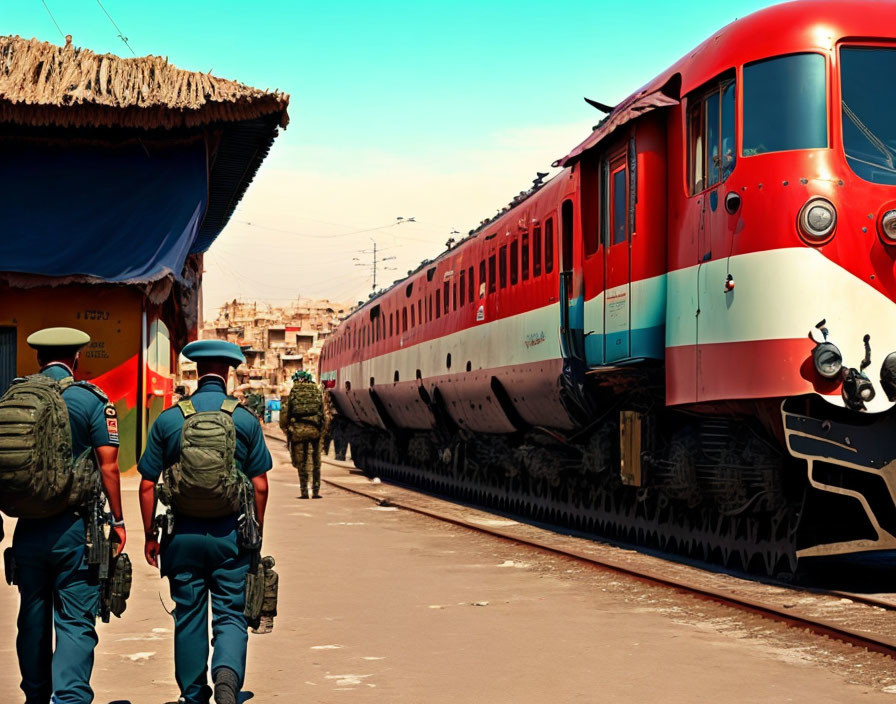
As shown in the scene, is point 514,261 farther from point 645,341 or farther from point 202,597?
point 202,597

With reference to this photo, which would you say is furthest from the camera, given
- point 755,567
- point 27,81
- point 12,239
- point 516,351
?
point 12,239

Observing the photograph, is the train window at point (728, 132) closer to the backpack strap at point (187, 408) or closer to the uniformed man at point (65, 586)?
the backpack strap at point (187, 408)

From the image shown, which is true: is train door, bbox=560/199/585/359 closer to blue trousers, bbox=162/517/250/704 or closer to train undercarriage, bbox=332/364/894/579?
train undercarriage, bbox=332/364/894/579

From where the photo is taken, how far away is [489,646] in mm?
7574

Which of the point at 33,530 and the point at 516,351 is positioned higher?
the point at 516,351

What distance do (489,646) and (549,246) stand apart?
27.2ft

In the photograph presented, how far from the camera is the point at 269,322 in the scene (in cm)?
13388

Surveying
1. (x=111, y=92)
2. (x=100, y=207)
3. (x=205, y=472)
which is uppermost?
(x=111, y=92)

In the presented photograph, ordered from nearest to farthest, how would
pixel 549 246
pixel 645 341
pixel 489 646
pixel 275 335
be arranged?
pixel 489 646 < pixel 645 341 < pixel 549 246 < pixel 275 335

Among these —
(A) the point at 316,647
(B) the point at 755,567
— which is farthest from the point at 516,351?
(A) the point at 316,647

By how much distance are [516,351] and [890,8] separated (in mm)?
7983

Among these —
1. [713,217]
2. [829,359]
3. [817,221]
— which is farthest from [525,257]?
[829,359]

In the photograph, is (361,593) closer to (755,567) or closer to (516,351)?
(755,567)

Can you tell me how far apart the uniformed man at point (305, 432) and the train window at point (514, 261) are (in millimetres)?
5047
